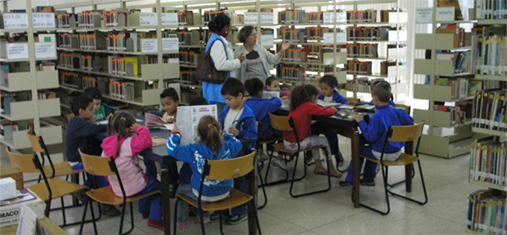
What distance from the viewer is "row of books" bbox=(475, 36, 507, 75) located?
294 cm

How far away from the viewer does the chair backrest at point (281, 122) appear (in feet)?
13.9

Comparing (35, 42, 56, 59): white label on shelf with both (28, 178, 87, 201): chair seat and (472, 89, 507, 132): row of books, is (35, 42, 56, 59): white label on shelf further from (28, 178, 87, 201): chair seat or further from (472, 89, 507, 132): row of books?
(472, 89, 507, 132): row of books

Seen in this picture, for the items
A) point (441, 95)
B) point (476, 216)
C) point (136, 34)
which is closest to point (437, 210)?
point (476, 216)

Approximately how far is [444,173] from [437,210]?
1197 mm

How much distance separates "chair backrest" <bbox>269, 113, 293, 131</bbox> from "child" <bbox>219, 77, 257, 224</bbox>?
65cm

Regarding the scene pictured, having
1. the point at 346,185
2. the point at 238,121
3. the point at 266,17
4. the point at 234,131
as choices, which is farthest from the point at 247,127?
the point at 266,17

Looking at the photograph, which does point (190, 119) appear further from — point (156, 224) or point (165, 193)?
point (156, 224)

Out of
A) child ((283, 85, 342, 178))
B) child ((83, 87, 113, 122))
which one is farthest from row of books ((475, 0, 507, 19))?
child ((83, 87, 113, 122))

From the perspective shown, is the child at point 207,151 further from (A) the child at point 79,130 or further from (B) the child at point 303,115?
(B) the child at point 303,115

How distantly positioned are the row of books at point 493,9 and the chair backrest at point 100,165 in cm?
273

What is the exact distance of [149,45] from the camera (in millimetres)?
5730

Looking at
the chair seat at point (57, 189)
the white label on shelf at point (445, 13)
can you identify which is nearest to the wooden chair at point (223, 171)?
the chair seat at point (57, 189)

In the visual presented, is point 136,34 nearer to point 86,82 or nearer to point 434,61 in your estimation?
point 86,82

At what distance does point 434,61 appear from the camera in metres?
5.50
